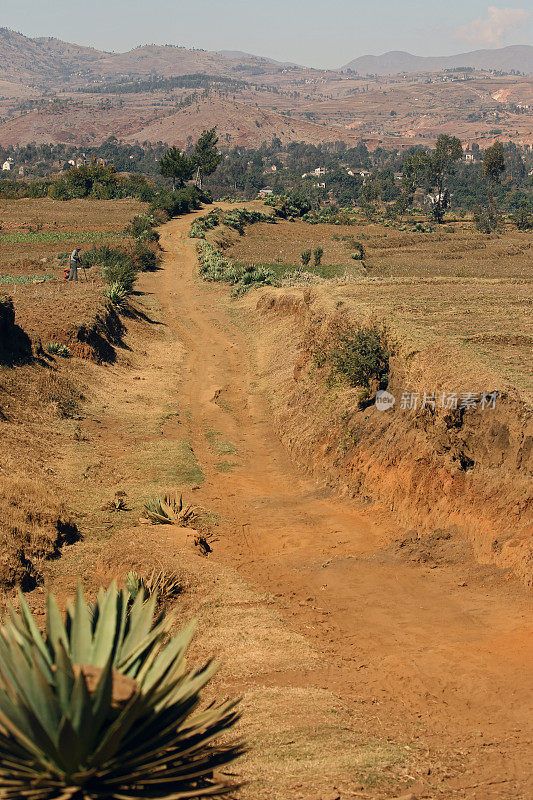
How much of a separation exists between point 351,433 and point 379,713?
8.65 meters

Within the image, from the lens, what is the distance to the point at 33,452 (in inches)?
605

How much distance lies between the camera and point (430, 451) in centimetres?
1295

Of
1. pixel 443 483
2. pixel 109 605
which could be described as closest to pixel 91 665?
pixel 109 605

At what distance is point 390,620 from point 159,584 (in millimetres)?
3283

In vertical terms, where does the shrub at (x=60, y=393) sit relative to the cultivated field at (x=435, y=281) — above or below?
below

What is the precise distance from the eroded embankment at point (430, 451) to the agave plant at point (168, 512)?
329 centimetres

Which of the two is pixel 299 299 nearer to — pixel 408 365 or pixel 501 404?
pixel 408 365

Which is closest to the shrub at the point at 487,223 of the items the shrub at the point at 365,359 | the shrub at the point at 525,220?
the shrub at the point at 525,220

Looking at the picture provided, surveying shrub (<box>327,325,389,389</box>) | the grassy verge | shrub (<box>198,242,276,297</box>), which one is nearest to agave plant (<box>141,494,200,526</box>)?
shrub (<box>327,325,389,389</box>)

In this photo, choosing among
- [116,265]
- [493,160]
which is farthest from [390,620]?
[493,160]

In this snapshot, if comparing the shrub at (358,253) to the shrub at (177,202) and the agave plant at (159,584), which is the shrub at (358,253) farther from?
the agave plant at (159,584)

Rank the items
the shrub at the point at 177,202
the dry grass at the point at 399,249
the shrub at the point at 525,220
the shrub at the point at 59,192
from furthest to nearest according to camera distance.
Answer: the shrub at the point at 525,220
the shrub at the point at 59,192
the shrub at the point at 177,202
the dry grass at the point at 399,249

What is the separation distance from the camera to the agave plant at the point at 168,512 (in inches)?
512

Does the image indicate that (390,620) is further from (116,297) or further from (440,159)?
(440,159)
